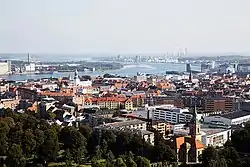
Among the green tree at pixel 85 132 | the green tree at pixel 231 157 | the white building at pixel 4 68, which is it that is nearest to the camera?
the green tree at pixel 231 157

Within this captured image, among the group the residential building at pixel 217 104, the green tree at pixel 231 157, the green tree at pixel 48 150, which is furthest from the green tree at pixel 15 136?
the residential building at pixel 217 104

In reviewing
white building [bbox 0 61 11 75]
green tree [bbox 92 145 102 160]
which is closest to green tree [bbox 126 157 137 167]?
green tree [bbox 92 145 102 160]

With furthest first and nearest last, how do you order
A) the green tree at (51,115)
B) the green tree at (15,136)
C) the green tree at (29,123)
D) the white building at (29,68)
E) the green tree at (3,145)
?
the white building at (29,68), the green tree at (51,115), the green tree at (29,123), the green tree at (15,136), the green tree at (3,145)

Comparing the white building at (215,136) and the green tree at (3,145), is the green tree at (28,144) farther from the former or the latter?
the white building at (215,136)

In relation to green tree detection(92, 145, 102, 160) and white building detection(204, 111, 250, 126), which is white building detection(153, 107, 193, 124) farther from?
green tree detection(92, 145, 102, 160)

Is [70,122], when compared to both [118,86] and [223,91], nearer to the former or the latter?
[223,91]

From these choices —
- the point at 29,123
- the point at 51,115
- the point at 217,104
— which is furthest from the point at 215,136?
the point at 217,104

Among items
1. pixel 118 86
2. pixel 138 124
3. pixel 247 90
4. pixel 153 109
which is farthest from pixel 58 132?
pixel 118 86
